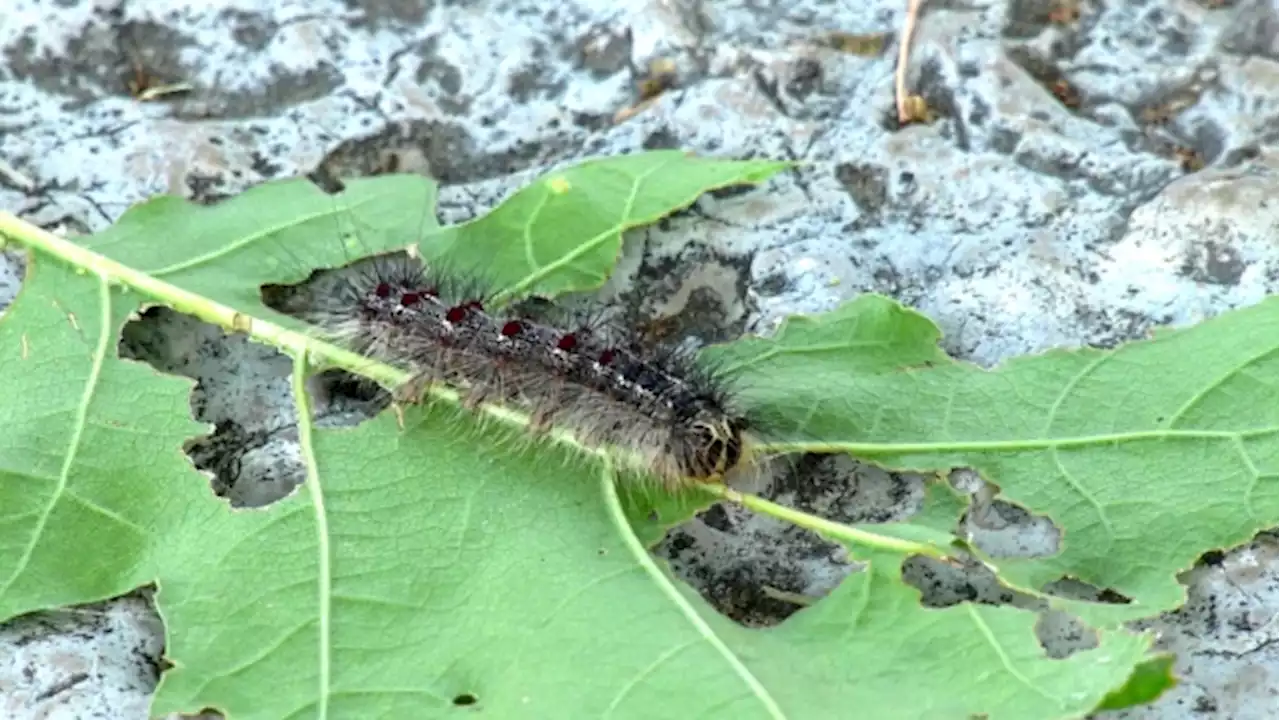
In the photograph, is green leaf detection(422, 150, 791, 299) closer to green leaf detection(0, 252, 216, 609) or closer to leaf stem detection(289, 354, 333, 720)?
leaf stem detection(289, 354, 333, 720)

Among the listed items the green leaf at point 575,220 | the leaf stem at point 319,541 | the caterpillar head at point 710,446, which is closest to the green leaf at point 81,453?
the leaf stem at point 319,541

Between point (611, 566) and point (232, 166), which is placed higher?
point (232, 166)

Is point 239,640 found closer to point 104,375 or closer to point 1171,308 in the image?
point 104,375

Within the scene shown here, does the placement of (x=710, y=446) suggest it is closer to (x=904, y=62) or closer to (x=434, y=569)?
(x=434, y=569)

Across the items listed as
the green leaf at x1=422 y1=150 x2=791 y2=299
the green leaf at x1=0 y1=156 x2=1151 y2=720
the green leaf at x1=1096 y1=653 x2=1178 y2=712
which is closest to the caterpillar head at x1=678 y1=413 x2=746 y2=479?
the green leaf at x1=0 y1=156 x2=1151 y2=720

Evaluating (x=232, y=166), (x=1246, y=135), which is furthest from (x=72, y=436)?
(x=1246, y=135)

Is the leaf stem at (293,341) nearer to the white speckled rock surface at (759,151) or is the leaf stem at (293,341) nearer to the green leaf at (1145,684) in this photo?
the white speckled rock surface at (759,151)

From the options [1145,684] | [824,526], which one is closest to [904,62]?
[824,526]
